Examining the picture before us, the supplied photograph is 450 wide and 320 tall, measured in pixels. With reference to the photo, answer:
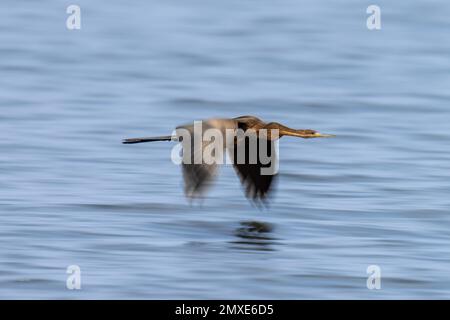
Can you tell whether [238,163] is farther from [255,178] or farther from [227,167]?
[227,167]

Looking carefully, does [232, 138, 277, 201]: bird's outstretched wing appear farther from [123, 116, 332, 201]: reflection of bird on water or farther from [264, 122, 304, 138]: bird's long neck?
[264, 122, 304, 138]: bird's long neck

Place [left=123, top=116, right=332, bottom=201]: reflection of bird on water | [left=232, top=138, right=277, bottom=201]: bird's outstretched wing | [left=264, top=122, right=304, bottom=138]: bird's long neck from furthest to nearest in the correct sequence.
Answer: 1. [left=264, top=122, right=304, bottom=138]: bird's long neck
2. [left=232, top=138, right=277, bottom=201]: bird's outstretched wing
3. [left=123, top=116, right=332, bottom=201]: reflection of bird on water

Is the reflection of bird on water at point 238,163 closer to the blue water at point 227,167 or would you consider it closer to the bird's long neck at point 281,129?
the bird's long neck at point 281,129

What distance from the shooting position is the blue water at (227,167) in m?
7.72

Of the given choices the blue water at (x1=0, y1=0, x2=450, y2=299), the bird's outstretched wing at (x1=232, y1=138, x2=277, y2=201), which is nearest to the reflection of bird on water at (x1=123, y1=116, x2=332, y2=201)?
the bird's outstretched wing at (x1=232, y1=138, x2=277, y2=201)

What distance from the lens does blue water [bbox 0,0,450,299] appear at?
7719mm

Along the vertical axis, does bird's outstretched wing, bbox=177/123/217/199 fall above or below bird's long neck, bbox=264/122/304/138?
below

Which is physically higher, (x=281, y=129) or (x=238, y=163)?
(x=281, y=129)

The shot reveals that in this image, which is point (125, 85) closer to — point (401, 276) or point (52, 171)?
point (52, 171)

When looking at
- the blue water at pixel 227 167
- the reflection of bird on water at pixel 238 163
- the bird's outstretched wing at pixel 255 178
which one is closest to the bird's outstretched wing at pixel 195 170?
the reflection of bird on water at pixel 238 163

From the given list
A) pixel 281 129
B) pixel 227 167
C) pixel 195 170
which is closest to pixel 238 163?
pixel 195 170

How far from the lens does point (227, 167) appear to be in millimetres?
11609

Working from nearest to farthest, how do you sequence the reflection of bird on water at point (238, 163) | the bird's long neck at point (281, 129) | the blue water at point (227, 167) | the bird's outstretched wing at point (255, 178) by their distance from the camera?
the blue water at point (227, 167) < the reflection of bird on water at point (238, 163) < the bird's outstretched wing at point (255, 178) < the bird's long neck at point (281, 129)

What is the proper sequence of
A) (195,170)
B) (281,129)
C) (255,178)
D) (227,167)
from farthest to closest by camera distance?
(227,167), (281,129), (255,178), (195,170)
